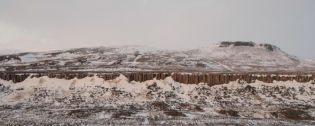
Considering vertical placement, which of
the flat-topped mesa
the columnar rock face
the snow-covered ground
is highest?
the flat-topped mesa

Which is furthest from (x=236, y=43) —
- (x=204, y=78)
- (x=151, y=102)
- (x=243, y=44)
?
(x=151, y=102)

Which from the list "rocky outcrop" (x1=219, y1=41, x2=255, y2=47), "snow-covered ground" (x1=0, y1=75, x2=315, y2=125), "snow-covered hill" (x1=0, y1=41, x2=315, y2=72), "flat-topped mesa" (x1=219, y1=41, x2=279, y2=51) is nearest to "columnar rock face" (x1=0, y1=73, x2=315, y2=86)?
"snow-covered ground" (x1=0, y1=75, x2=315, y2=125)

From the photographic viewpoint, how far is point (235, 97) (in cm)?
1686

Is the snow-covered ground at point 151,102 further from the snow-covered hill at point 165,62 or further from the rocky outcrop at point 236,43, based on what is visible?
the rocky outcrop at point 236,43

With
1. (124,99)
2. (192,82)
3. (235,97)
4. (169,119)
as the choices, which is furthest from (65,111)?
(235,97)

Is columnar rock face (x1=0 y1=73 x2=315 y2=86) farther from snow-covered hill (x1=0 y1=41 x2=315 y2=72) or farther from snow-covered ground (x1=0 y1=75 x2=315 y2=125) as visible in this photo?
snow-covered hill (x1=0 y1=41 x2=315 y2=72)

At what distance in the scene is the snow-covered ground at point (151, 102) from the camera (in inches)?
472

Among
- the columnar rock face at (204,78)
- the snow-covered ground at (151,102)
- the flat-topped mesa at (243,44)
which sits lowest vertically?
the snow-covered ground at (151,102)

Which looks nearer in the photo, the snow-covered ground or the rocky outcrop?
the snow-covered ground

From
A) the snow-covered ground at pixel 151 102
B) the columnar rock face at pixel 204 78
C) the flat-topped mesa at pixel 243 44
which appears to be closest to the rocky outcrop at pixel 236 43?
the flat-topped mesa at pixel 243 44

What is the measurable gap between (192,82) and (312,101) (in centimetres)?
1054

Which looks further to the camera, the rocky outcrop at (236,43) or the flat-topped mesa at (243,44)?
the rocky outcrop at (236,43)

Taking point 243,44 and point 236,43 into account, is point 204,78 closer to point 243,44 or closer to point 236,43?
point 243,44

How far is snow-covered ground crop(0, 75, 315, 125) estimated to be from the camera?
1200cm
